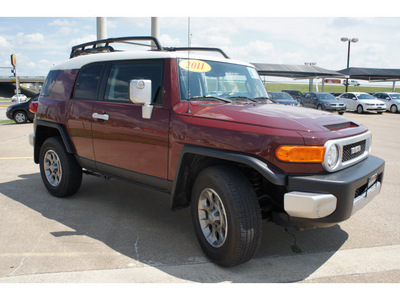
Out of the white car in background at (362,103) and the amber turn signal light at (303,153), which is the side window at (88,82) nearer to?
the amber turn signal light at (303,153)

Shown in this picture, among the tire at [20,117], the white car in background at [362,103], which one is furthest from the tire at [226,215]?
the white car in background at [362,103]

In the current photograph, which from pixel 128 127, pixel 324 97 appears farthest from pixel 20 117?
pixel 324 97

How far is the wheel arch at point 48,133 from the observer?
4.92 m

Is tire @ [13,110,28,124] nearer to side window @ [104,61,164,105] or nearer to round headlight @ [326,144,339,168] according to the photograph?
side window @ [104,61,164,105]

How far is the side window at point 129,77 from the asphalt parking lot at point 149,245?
1493 mm

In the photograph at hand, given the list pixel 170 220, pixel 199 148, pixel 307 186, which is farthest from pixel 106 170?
pixel 307 186

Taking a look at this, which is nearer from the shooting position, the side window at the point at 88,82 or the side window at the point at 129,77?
the side window at the point at 129,77

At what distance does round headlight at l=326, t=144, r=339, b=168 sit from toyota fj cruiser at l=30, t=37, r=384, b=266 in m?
0.02

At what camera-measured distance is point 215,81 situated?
394 centimetres

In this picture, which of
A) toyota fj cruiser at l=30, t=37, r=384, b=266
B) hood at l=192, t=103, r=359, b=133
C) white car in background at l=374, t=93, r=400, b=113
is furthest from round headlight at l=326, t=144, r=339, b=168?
white car in background at l=374, t=93, r=400, b=113

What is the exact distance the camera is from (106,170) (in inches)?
176

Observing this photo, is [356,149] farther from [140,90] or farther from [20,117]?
[20,117]

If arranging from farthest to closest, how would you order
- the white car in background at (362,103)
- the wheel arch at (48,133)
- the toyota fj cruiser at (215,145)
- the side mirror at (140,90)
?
the white car in background at (362,103) < the wheel arch at (48,133) < the side mirror at (140,90) < the toyota fj cruiser at (215,145)
